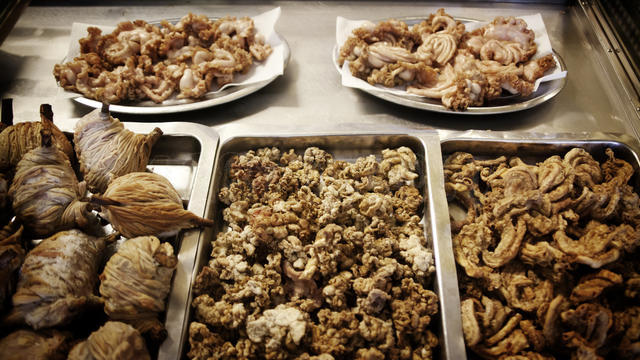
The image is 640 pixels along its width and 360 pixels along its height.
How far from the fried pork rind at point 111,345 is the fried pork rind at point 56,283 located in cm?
16

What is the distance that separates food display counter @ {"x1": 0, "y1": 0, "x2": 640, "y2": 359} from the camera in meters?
1.66

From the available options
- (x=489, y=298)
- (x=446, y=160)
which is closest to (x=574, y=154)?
(x=446, y=160)

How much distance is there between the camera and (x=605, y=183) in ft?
6.86

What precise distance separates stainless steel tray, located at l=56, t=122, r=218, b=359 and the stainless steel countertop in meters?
0.29

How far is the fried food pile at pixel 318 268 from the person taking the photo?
1.59 metres

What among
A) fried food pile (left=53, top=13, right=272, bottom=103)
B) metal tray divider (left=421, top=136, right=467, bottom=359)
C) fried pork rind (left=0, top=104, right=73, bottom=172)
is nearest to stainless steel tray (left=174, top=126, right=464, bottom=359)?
metal tray divider (left=421, top=136, right=467, bottom=359)

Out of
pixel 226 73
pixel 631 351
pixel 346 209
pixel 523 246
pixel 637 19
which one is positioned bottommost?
pixel 631 351

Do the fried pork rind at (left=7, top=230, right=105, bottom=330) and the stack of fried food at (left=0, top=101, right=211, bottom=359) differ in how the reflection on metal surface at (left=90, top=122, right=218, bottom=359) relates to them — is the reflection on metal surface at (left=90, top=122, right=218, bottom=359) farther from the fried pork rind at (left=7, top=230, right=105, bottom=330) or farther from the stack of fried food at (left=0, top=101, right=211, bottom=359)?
the fried pork rind at (left=7, top=230, right=105, bottom=330)

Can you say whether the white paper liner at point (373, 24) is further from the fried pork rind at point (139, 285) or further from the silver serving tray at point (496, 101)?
the fried pork rind at point (139, 285)

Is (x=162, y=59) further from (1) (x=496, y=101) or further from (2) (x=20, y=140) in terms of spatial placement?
(1) (x=496, y=101)

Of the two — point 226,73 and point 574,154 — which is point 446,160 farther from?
point 226,73

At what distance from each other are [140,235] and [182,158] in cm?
71

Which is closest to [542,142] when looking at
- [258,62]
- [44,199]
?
[258,62]

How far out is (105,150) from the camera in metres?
2.00
